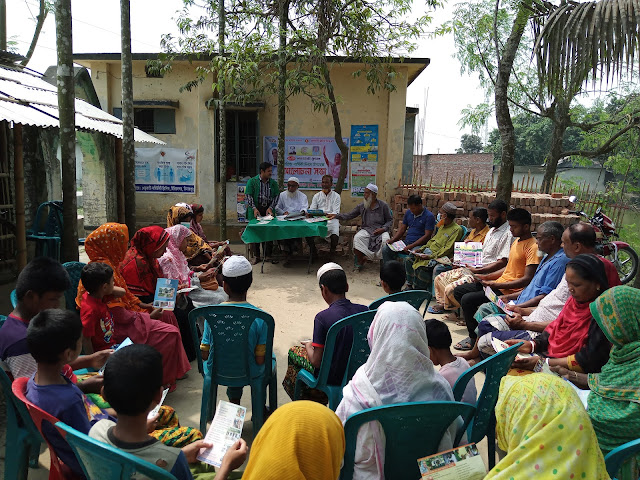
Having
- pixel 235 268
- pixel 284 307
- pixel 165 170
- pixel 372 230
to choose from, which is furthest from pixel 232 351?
pixel 165 170

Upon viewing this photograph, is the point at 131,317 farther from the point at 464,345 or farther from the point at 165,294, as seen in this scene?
the point at 464,345

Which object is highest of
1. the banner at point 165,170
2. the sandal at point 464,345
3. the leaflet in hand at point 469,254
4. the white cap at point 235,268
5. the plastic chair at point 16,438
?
the banner at point 165,170

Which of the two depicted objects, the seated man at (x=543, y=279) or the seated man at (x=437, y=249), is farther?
the seated man at (x=437, y=249)

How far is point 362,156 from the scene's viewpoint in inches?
380

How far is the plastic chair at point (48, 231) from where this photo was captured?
227 inches

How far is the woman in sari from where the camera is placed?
122 inches

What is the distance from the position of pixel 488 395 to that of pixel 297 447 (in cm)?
144

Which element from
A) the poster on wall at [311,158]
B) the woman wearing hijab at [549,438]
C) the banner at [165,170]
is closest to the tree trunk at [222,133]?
the banner at [165,170]

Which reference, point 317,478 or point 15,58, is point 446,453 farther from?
point 15,58

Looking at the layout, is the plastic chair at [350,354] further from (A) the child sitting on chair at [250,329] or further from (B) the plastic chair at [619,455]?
(B) the plastic chair at [619,455]

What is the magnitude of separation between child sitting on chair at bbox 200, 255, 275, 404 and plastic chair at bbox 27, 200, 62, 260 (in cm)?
405

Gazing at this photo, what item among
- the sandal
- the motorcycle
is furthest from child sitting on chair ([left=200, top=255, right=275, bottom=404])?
the motorcycle

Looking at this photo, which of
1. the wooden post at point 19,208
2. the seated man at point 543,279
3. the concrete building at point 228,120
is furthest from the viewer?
the concrete building at point 228,120

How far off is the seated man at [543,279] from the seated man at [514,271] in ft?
0.74
